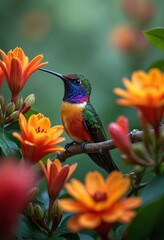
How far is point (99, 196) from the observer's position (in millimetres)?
1127

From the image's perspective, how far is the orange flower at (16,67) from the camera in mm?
1714

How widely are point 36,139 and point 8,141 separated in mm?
238

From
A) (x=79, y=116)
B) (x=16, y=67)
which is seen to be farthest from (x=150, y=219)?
(x=79, y=116)

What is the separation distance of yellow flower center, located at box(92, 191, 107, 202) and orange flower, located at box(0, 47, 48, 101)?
682 mm

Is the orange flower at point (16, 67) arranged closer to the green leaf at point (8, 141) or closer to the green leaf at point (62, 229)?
the green leaf at point (8, 141)

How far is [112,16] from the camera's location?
6.72 m

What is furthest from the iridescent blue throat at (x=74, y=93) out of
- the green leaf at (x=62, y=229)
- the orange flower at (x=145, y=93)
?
the orange flower at (x=145, y=93)

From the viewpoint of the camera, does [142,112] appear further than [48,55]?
No

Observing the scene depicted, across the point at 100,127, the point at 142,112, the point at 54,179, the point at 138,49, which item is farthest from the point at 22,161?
the point at 138,49

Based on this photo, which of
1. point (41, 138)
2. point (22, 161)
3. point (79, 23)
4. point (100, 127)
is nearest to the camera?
point (41, 138)

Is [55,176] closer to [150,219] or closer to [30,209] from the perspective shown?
[30,209]

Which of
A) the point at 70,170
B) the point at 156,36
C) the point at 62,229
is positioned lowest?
the point at 62,229

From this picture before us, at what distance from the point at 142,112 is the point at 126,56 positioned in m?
4.08

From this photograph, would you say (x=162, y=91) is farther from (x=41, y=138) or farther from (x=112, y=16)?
(x=112, y=16)
